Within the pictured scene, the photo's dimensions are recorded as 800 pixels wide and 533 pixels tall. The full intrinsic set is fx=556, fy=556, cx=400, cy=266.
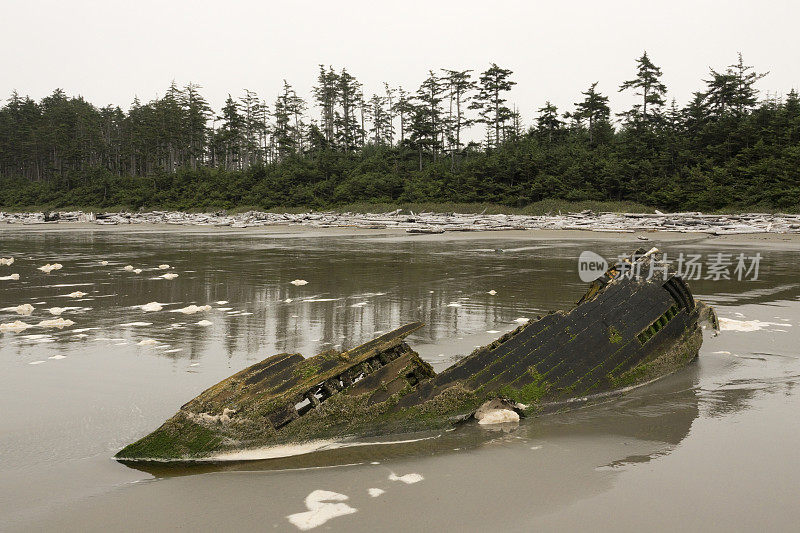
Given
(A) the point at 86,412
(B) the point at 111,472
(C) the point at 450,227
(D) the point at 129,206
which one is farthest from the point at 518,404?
(D) the point at 129,206

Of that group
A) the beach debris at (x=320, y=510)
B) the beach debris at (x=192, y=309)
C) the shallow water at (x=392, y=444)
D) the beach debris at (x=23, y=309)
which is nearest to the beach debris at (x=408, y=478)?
the shallow water at (x=392, y=444)

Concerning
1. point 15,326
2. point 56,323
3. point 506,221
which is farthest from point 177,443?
point 506,221

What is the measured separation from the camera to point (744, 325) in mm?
8039

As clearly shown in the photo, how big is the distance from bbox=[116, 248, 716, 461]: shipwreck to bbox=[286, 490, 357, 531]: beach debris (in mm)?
744

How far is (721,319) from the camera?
8430 millimetres

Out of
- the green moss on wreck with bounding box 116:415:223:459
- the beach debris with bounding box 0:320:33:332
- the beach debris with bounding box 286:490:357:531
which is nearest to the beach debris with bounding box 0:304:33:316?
the beach debris with bounding box 0:320:33:332

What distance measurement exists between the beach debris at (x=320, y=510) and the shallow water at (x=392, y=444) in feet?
0.05

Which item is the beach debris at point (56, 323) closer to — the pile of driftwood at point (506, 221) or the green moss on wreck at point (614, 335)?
the green moss on wreck at point (614, 335)

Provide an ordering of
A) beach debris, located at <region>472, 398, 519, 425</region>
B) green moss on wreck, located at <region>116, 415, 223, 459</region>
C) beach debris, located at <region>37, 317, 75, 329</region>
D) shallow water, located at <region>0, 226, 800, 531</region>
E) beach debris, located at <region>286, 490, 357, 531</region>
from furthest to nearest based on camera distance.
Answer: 1. beach debris, located at <region>37, 317, 75, 329</region>
2. beach debris, located at <region>472, 398, 519, 425</region>
3. green moss on wreck, located at <region>116, 415, 223, 459</region>
4. shallow water, located at <region>0, 226, 800, 531</region>
5. beach debris, located at <region>286, 490, 357, 531</region>

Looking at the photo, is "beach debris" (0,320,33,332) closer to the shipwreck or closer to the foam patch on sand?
the shipwreck

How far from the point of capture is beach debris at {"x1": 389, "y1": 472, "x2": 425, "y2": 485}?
3559mm

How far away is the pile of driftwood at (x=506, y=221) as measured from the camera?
29328 mm

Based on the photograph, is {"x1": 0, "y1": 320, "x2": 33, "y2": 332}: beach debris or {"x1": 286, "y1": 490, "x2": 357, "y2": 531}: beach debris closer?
{"x1": 286, "y1": 490, "x2": 357, "y2": 531}: beach debris

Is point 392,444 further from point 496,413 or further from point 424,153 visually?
point 424,153
